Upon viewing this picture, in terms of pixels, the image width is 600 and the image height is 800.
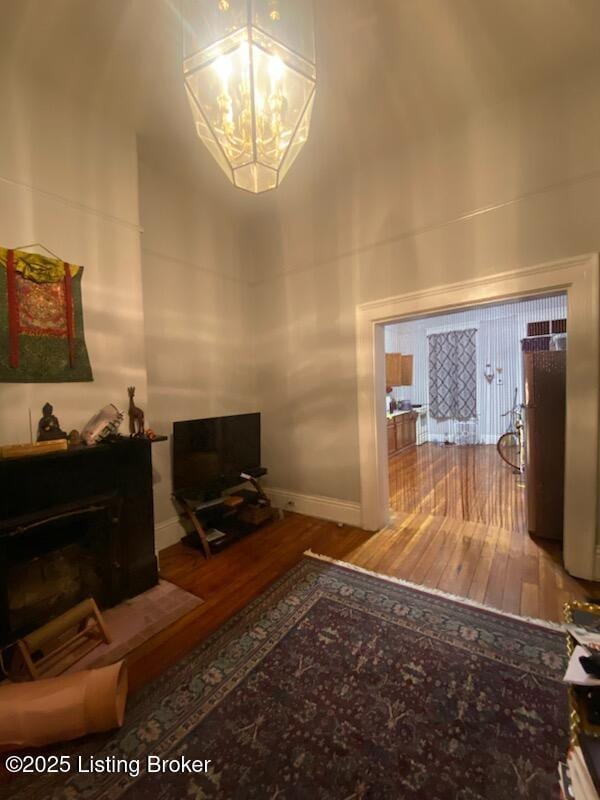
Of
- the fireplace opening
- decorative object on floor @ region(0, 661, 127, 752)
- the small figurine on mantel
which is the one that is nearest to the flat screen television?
the fireplace opening

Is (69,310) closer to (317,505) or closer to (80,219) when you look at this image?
(80,219)

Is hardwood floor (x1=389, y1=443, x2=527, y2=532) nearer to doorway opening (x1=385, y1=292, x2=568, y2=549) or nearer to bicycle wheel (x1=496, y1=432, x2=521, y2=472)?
doorway opening (x1=385, y1=292, x2=568, y2=549)

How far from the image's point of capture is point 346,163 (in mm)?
2734

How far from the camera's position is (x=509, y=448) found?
489cm

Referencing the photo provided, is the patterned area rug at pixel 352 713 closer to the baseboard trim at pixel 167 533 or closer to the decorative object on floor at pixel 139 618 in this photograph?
the decorative object on floor at pixel 139 618

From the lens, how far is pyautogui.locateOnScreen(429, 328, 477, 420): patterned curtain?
21.5ft

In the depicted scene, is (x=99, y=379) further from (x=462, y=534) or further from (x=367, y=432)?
(x=462, y=534)

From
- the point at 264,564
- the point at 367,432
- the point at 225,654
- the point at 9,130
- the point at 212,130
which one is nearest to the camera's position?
the point at 212,130

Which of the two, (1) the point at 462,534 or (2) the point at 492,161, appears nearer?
(2) the point at 492,161

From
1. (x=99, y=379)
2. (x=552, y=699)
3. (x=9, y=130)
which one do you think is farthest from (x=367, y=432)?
(x=9, y=130)

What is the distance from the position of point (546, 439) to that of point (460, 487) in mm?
1487

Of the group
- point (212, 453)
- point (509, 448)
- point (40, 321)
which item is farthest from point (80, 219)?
point (509, 448)

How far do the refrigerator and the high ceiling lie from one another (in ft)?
6.26

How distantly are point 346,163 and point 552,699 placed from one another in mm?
3617
